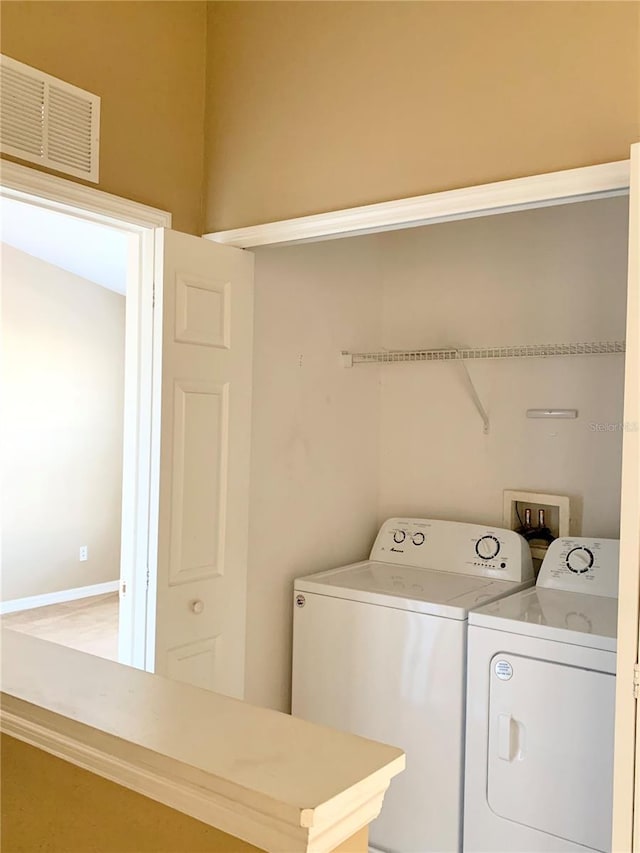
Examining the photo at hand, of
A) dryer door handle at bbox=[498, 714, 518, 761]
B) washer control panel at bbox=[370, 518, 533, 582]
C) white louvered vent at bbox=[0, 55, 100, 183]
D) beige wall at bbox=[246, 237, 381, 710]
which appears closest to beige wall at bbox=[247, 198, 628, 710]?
beige wall at bbox=[246, 237, 381, 710]

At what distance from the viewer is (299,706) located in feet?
9.11

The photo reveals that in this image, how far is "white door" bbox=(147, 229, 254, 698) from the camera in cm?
231

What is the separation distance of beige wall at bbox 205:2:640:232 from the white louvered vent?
0.49 m

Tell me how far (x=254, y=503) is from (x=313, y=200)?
1051 mm

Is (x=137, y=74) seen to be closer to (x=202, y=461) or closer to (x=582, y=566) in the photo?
(x=202, y=461)

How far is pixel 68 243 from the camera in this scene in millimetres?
5426

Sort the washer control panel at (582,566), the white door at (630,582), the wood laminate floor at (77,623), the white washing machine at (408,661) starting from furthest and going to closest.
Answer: the wood laminate floor at (77,623)
the washer control panel at (582,566)
the white washing machine at (408,661)
the white door at (630,582)

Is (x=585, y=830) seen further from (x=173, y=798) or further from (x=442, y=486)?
(x=173, y=798)

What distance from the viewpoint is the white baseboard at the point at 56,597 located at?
5712 millimetres

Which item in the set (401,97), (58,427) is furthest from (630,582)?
(58,427)

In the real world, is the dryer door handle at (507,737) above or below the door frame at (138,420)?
below

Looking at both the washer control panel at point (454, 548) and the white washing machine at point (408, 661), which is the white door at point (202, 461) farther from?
the washer control panel at point (454, 548)

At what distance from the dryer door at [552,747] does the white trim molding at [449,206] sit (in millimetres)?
1294

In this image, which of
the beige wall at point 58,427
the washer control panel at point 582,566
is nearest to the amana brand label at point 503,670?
the washer control panel at point 582,566
